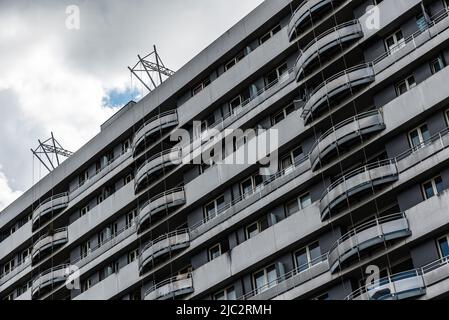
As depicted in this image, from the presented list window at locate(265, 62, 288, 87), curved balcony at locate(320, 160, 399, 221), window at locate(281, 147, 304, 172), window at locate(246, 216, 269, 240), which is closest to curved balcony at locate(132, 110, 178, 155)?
window at locate(265, 62, 288, 87)

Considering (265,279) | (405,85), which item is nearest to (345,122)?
(405,85)

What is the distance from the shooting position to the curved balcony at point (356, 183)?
116 feet

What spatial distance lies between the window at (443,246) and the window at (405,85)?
7542 mm

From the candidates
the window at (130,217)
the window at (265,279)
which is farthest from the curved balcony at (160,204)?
the window at (265,279)

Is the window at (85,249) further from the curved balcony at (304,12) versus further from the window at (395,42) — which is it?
the window at (395,42)

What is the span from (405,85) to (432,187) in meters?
5.53

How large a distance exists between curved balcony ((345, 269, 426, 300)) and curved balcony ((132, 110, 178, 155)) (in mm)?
19190

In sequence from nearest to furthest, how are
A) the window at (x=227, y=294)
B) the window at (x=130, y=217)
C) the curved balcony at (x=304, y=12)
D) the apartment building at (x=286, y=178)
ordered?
the apartment building at (x=286, y=178)
the window at (x=227, y=294)
the curved balcony at (x=304, y=12)
the window at (x=130, y=217)

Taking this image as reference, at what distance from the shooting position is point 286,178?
40.2 m

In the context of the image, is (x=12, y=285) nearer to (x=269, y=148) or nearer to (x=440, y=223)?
(x=269, y=148)

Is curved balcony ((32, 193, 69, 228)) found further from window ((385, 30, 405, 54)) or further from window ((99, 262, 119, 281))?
window ((385, 30, 405, 54))

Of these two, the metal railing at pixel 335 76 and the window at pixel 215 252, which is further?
the window at pixel 215 252

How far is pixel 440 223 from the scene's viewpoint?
32.5 meters

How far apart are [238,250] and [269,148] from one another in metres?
5.33
